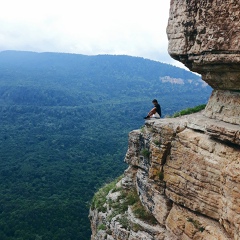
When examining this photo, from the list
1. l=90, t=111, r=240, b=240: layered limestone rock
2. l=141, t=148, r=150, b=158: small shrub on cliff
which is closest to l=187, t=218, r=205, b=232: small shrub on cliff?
l=90, t=111, r=240, b=240: layered limestone rock

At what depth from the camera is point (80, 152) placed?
9500 centimetres

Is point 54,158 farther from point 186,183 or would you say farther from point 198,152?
point 198,152

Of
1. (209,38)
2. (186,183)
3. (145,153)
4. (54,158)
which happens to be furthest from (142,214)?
(54,158)

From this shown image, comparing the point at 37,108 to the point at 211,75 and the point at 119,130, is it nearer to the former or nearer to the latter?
the point at 119,130

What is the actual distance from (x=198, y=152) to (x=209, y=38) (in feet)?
13.2

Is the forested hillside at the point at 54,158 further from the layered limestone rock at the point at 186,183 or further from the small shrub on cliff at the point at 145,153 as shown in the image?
the small shrub on cliff at the point at 145,153

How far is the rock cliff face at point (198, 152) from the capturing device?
34.7ft

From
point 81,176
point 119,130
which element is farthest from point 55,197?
point 119,130

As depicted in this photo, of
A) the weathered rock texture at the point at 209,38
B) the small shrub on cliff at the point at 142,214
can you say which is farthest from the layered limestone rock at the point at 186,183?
the weathered rock texture at the point at 209,38

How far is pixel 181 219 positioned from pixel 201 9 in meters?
7.65

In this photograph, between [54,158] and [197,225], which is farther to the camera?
[54,158]

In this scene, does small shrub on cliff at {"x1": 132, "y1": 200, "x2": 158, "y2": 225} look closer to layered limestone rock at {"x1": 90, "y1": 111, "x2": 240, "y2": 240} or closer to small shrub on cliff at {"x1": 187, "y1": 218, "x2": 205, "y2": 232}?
layered limestone rock at {"x1": 90, "y1": 111, "x2": 240, "y2": 240}

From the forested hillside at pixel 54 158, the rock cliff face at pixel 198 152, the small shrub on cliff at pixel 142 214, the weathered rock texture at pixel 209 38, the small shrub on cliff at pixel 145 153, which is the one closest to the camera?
the weathered rock texture at pixel 209 38

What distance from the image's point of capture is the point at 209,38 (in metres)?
11.0
